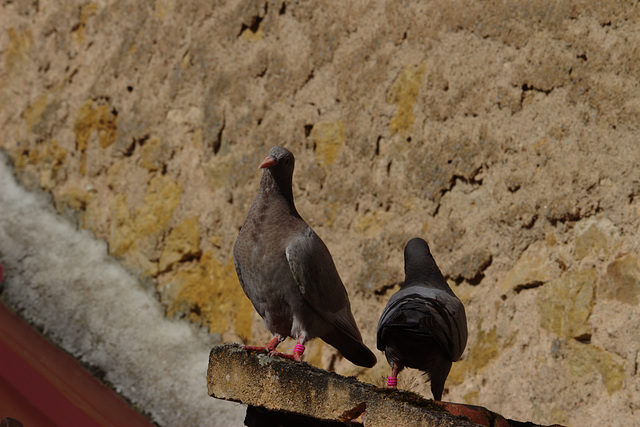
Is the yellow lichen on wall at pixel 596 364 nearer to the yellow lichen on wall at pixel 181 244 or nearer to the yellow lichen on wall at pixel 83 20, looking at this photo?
the yellow lichen on wall at pixel 181 244

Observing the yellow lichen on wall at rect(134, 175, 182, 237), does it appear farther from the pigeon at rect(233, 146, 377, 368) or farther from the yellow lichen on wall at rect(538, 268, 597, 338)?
the yellow lichen on wall at rect(538, 268, 597, 338)

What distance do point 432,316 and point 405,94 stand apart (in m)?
1.70

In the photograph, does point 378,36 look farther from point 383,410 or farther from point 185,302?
point 383,410

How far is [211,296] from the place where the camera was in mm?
4062

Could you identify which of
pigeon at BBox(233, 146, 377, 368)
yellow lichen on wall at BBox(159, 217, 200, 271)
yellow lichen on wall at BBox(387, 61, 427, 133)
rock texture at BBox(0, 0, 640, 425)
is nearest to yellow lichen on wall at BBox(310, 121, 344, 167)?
rock texture at BBox(0, 0, 640, 425)

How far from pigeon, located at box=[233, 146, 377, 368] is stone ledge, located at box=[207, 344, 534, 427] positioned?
27 centimetres

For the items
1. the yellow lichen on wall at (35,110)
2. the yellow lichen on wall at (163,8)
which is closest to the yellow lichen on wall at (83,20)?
the yellow lichen on wall at (35,110)

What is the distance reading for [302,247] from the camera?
2262 mm

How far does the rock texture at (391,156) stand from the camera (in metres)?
2.74

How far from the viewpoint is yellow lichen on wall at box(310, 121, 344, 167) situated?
3.70 m

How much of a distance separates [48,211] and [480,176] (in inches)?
127

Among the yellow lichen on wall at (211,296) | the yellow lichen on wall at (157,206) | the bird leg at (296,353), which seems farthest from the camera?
the yellow lichen on wall at (157,206)

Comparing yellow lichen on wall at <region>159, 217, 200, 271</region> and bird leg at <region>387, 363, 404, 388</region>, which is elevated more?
bird leg at <region>387, 363, 404, 388</region>

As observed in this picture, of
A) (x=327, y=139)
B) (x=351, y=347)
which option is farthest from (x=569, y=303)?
(x=327, y=139)
